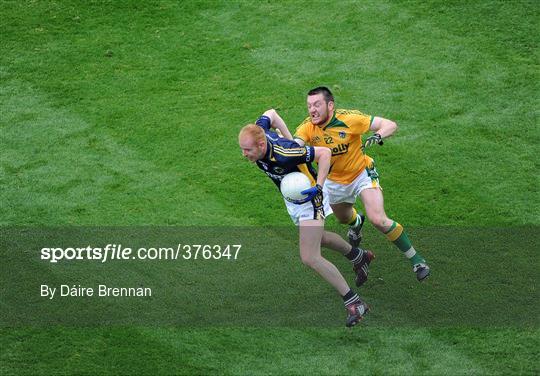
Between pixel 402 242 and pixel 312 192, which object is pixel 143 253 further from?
pixel 402 242

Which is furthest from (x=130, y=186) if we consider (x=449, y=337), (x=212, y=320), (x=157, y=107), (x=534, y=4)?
(x=534, y=4)

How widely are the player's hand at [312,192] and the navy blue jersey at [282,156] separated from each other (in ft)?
0.99

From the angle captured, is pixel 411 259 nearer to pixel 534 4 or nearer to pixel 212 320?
pixel 212 320

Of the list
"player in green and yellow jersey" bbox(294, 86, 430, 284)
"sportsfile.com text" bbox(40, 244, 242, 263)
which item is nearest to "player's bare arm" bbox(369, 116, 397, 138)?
"player in green and yellow jersey" bbox(294, 86, 430, 284)

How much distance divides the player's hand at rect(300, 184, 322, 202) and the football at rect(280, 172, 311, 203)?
35 mm

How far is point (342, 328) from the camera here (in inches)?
413

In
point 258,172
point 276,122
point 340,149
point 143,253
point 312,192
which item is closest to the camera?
point 312,192

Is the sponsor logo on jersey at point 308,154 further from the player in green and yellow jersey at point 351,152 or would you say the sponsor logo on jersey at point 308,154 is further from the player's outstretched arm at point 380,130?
the player's outstretched arm at point 380,130

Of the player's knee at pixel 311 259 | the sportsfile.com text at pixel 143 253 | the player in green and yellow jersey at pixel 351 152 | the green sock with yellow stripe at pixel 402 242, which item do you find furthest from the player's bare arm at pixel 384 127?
the sportsfile.com text at pixel 143 253

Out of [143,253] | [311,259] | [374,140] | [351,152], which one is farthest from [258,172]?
[311,259]

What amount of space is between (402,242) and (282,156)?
1853 mm

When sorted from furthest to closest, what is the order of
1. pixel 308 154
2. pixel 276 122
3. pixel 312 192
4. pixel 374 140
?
pixel 276 122, pixel 374 140, pixel 308 154, pixel 312 192

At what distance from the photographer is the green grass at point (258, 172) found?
33.6 ft

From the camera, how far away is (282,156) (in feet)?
33.4
